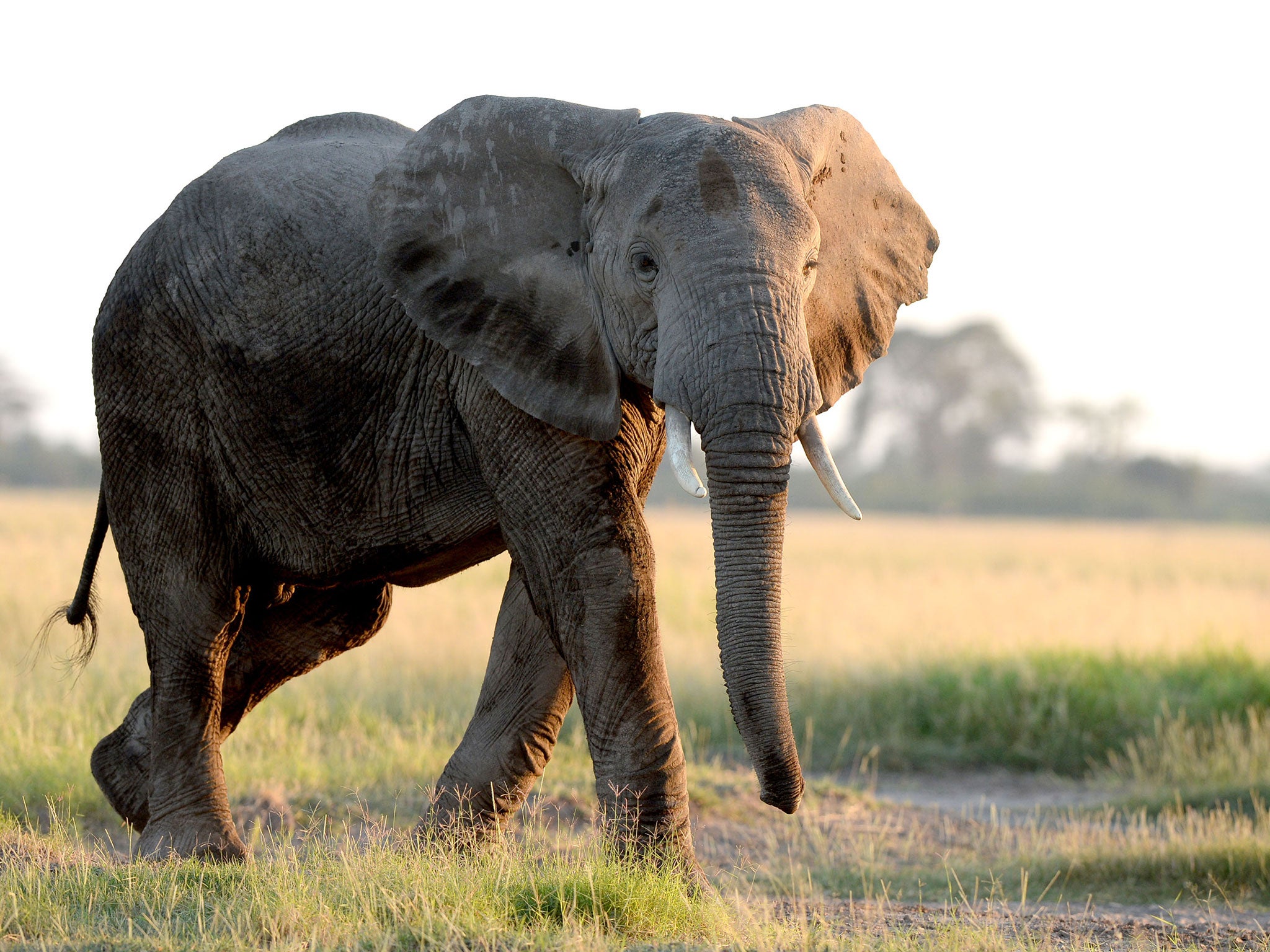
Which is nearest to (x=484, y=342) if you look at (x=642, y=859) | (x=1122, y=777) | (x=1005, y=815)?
(x=642, y=859)

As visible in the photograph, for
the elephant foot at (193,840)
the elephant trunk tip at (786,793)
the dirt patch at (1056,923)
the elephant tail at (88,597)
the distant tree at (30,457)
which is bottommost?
the dirt patch at (1056,923)

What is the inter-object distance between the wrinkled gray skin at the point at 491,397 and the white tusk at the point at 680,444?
68 mm

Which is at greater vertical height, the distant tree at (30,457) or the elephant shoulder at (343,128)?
the distant tree at (30,457)

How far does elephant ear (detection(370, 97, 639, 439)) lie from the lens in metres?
4.87

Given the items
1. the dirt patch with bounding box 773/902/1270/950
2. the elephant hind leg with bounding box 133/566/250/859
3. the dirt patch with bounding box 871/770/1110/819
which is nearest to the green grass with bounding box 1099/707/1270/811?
the dirt patch with bounding box 871/770/1110/819

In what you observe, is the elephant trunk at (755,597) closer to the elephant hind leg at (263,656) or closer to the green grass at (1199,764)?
the elephant hind leg at (263,656)

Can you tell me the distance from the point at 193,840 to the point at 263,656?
865mm

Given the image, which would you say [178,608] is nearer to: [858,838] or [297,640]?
[297,640]

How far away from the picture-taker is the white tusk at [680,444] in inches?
169

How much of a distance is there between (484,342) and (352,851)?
64.4 inches

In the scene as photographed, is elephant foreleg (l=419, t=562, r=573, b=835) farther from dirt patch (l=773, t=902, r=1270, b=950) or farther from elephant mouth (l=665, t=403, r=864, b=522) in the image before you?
elephant mouth (l=665, t=403, r=864, b=522)

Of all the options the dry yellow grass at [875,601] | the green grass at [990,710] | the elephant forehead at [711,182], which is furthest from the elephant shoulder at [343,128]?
the green grass at [990,710]

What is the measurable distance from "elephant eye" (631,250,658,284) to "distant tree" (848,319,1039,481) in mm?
62302

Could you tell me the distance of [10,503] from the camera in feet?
103
